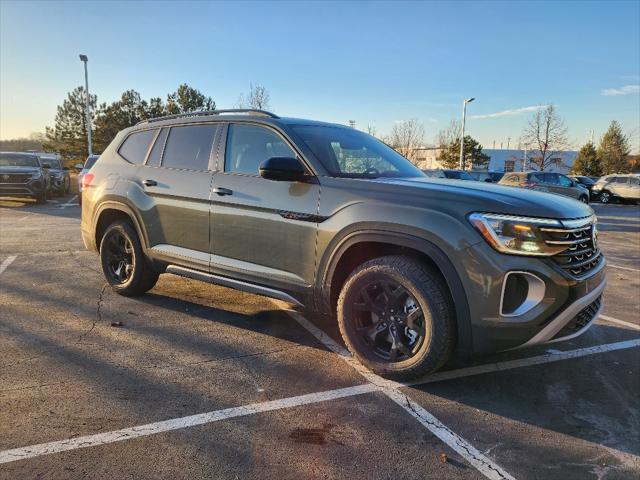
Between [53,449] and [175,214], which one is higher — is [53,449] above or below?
below

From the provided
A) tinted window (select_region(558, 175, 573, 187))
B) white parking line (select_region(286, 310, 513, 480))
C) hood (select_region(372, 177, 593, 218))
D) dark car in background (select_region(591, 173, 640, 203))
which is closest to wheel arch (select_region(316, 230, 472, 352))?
hood (select_region(372, 177, 593, 218))

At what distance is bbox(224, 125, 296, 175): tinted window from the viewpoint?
3930 millimetres

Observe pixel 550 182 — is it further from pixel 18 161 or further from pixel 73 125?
pixel 73 125

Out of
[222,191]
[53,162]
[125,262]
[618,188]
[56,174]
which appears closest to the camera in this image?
[222,191]

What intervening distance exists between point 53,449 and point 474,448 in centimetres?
224

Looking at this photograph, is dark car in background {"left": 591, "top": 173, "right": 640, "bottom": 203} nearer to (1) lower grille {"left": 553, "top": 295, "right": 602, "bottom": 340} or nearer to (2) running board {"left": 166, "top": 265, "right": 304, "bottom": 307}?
(1) lower grille {"left": 553, "top": 295, "right": 602, "bottom": 340}

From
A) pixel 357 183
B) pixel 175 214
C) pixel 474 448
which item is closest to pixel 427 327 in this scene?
pixel 474 448

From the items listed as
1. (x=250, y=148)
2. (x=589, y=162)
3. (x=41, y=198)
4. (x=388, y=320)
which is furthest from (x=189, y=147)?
Result: (x=589, y=162)

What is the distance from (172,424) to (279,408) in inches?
25.1

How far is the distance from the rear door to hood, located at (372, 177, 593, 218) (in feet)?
5.66

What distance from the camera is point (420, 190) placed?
3.20m

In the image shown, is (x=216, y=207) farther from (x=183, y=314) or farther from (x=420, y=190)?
(x=420, y=190)

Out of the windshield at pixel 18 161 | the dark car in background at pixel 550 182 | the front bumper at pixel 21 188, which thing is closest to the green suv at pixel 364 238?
the front bumper at pixel 21 188

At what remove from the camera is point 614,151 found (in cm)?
5331
